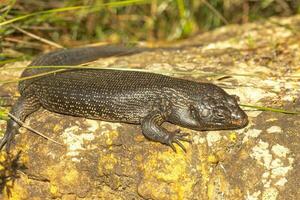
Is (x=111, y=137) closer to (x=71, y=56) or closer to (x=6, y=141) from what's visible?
(x=6, y=141)

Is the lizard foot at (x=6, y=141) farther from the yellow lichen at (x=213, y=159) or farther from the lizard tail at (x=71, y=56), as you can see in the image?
the yellow lichen at (x=213, y=159)

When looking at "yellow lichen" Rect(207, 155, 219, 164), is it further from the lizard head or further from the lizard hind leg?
the lizard hind leg

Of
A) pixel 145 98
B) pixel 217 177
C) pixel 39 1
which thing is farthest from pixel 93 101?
pixel 39 1

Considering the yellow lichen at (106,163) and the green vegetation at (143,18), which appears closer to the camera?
the yellow lichen at (106,163)

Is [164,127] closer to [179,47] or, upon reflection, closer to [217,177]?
[217,177]

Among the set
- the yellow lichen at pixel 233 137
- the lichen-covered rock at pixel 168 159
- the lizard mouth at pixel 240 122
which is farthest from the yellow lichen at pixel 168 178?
the lizard mouth at pixel 240 122
